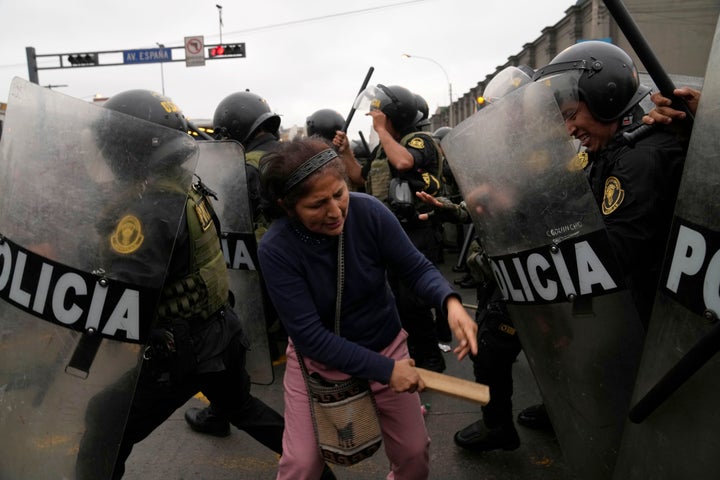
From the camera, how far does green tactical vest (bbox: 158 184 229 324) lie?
80.2 inches

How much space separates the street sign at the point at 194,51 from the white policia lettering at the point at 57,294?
736 inches

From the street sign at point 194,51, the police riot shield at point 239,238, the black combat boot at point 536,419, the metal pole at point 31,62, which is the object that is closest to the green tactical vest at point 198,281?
the police riot shield at point 239,238

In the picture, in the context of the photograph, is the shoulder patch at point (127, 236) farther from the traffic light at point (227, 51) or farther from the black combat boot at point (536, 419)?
the traffic light at point (227, 51)

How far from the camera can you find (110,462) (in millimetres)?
1718

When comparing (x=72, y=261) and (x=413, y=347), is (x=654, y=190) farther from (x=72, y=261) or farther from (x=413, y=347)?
(x=413, y=347)

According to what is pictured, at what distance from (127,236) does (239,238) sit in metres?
1.27

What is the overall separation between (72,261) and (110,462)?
703 mm

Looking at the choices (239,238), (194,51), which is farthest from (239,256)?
(194,51)

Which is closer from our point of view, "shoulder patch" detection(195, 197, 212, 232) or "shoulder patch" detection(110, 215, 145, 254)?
"shoulder patch" detection(110, 215, 145, 254)

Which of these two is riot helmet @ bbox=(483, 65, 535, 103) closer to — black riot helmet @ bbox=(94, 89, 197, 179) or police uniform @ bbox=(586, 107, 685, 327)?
police uniform @ bbox=(586, 107, 685, 327)

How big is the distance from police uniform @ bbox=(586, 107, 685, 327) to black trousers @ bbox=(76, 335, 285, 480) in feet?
5.22

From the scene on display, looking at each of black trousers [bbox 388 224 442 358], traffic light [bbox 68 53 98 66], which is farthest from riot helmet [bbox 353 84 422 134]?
traffic light [bbox 68 53 98 66]

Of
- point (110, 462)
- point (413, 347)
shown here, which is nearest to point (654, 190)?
point (110, 462)

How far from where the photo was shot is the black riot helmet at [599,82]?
2.04m
